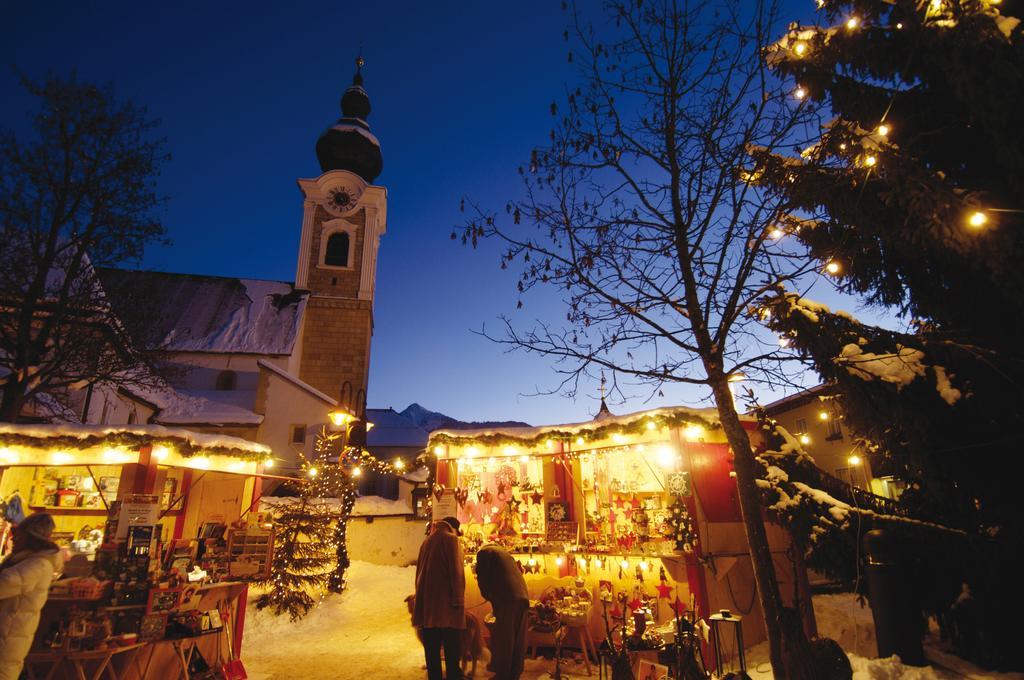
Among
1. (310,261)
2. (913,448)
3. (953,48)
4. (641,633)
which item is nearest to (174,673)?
(641,633)

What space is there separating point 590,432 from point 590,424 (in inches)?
5.9

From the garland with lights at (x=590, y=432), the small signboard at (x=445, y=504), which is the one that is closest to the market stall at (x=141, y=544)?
the small signboard at (x=445, y=504)

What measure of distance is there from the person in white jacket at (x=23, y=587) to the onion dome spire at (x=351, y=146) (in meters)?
30.0

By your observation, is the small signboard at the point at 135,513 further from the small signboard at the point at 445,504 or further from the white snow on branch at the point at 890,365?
the white snow on branch at the point at 890,365

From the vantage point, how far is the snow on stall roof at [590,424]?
27.2ft

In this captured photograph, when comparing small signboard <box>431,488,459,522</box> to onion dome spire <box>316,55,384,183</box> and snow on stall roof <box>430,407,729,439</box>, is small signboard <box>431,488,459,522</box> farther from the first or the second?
onion dome spire <box>316,55,384,183</box>

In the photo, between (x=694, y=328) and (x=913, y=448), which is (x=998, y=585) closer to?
(x=913, y=448)

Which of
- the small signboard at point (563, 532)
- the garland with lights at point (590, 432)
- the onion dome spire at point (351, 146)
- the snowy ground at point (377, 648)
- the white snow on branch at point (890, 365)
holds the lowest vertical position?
the snowy ground at point (377, 648)

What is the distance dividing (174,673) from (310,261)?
2606 cm

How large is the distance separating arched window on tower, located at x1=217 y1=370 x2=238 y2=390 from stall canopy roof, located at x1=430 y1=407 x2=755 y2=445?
1869 cm

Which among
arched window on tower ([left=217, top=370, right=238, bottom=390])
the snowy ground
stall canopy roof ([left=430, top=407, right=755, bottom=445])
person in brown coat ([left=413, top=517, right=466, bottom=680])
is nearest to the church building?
arched window on tower ([left=217, top=370, right=238, bottom=390])

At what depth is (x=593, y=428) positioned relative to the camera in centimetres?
909

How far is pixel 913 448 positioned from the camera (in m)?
5.85

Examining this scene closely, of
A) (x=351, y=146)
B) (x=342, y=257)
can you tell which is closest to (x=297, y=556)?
(x=342, y=257)
